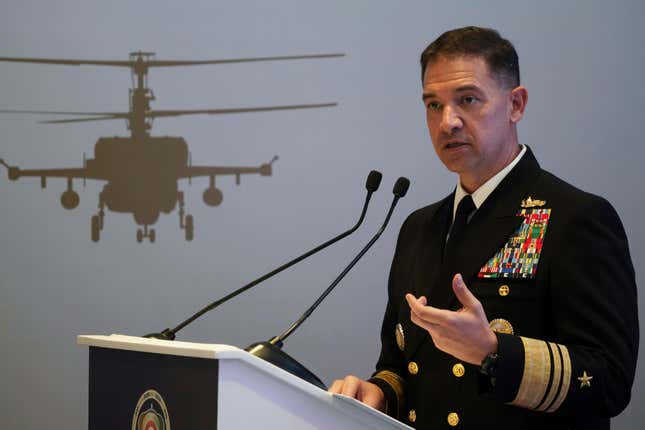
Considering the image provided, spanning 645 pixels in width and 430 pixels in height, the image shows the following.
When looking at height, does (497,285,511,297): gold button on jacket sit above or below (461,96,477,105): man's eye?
below

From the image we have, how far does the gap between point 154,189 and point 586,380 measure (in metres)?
2.51

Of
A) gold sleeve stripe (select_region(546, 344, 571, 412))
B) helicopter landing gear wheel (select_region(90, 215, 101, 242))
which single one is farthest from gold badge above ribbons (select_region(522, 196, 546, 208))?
helicopter landing gear wheel (select_region(90, 215, 101, 242))

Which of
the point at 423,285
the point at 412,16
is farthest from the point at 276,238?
the point at 423,285

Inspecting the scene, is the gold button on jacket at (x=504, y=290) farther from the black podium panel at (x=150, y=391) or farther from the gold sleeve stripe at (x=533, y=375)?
the black podium panel at (x=150, y=391)

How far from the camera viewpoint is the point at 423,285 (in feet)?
6.05

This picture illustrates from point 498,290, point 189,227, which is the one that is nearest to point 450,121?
point 498,290

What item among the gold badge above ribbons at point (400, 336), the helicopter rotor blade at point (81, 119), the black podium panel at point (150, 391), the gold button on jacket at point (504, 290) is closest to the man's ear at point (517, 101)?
the gold button on jacket at point (504, 290)

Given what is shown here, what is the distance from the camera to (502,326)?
1.62 m

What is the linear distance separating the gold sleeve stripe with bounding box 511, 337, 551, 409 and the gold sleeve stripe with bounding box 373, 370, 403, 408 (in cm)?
45

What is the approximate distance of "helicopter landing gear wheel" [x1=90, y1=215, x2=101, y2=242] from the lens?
3547 mm

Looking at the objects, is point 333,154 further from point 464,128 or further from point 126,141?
point 464,128

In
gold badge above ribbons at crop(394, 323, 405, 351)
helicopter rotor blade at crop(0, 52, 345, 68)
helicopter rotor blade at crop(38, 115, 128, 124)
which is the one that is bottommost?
gold badge above ribbons at crop(394, 323, 405, 351)

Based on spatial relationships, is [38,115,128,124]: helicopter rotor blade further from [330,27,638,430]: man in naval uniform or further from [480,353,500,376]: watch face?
[480,353,500,376]: watch face

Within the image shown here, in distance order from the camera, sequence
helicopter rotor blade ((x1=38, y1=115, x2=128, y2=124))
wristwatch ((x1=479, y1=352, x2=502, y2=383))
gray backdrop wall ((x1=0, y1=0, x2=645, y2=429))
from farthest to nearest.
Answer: helicopter rotor blade ((x1=38, y1=115, x2=128, y2=124)) → gray backdrop wall ((x1=0, y1=0, x2=645, y2=429)) → wristwatch ((x1=479, y1=352, x2=502, y2=383))
